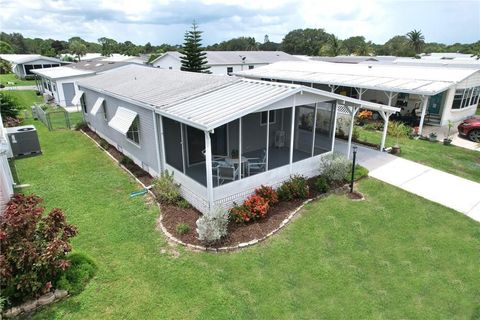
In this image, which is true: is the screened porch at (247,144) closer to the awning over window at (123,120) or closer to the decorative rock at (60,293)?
the awning over window at (123,120)

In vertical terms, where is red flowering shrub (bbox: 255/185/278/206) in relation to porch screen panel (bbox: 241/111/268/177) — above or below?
below

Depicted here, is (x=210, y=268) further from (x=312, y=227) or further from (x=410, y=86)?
(x=410, y=86)

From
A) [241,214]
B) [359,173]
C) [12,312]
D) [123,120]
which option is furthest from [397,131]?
[12,312]

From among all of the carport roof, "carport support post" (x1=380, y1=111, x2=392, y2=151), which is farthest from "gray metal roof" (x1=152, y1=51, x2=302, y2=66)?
"carport support post" (x1=380, y1=111, x2=392, y2=151)

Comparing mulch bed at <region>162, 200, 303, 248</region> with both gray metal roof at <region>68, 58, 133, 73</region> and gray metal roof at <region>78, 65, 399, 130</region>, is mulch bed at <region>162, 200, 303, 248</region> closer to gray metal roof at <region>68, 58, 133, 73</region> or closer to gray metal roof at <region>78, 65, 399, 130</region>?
gray metal roof at <region>78, 65, 399, 130</region>

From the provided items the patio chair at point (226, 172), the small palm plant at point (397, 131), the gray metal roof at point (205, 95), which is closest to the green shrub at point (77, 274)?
the gray metal roof at point (205, 95)

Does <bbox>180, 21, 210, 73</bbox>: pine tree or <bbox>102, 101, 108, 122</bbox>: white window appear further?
<bbox>180, 21, 210, 73</bbox>: pine tree

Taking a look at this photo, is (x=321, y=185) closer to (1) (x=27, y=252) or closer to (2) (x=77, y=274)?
(2) (x=77, y=274)
